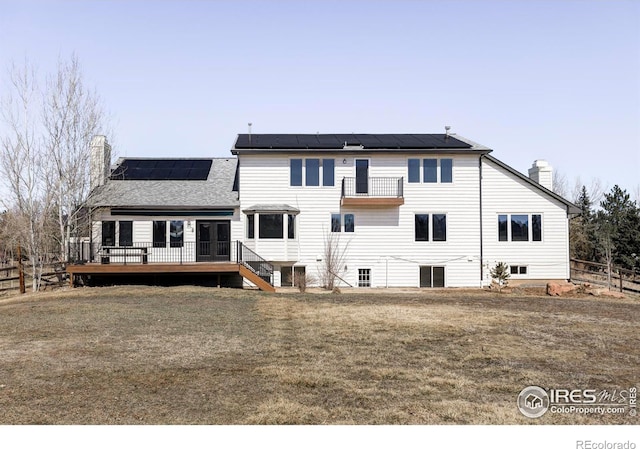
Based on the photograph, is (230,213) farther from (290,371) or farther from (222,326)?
(290,371)

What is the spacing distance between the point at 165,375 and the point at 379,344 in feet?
13.6

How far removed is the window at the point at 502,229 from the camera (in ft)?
80.7

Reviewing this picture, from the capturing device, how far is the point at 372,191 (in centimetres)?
2406

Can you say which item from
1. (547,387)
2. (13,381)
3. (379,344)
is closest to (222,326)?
(379,344)

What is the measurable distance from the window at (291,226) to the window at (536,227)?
12.0 m

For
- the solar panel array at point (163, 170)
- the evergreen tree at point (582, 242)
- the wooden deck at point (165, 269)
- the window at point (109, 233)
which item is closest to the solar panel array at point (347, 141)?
the solar panel array at point (163, 170)

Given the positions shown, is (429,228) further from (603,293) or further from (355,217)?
(603,293)

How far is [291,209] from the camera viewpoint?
23.4m

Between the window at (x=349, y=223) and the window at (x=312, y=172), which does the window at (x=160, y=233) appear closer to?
the window at (x=312, y=172)

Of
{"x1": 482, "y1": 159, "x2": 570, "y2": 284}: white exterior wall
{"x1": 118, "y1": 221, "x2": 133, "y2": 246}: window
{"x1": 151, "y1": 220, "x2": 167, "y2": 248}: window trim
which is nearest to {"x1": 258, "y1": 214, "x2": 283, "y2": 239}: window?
{"x1": 151, "y1": 220, "x2": 167, "y2": 248}: window trim

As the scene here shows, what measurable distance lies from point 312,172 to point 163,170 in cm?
862

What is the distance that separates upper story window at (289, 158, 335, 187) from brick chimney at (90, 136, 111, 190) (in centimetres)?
959

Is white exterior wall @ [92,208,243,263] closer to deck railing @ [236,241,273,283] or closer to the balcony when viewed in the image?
deck railing @ [236,241,273,283]

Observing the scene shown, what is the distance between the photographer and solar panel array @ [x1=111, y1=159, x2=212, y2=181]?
2594cm
